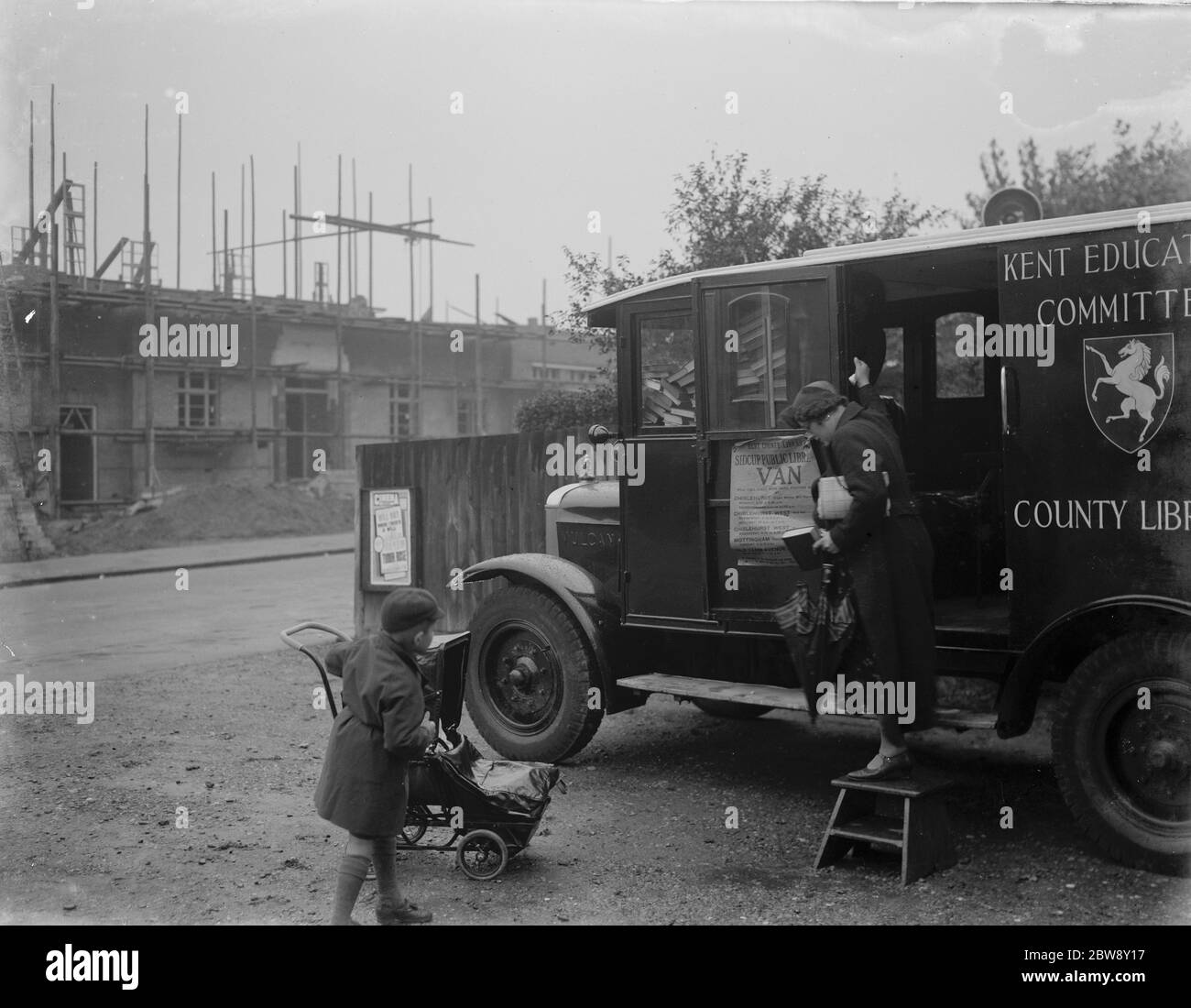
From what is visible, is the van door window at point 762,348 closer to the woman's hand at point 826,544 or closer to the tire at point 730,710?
the woman's hand at point 826,544

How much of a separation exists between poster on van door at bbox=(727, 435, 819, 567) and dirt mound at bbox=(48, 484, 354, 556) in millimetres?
21589

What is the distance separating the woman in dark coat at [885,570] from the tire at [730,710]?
2.94m

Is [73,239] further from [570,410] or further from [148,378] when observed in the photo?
[570,410]

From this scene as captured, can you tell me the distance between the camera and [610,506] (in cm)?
746

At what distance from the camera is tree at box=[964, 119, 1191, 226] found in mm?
18109

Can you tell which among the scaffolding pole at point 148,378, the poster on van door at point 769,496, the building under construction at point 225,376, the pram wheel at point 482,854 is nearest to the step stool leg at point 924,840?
the poster on van door at point 769,496

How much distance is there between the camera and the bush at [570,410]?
1398 cm

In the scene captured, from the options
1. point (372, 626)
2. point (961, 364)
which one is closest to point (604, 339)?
point (372, 626)

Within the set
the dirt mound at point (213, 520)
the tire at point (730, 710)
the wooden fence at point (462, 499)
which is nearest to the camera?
the tire at point (730, 710)

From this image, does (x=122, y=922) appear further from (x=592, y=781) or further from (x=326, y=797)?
(x=592, y=781)

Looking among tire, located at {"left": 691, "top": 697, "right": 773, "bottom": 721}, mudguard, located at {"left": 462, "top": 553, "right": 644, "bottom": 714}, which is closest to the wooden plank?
mudguard, located at {"left": 462, "top": 553, "right": 644, "bottom": 714}

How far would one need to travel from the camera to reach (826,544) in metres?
5.35

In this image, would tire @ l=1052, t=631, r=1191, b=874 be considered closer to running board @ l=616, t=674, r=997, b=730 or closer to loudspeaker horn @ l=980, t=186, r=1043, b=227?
running board @ l=616, t=674, r=997, b=730
